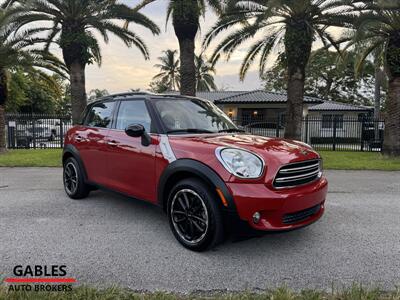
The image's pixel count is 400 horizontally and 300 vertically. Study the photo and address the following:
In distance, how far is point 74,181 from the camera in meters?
5.98

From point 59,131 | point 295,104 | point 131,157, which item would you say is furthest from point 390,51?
point 59,131

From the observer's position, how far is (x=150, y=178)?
432 cm

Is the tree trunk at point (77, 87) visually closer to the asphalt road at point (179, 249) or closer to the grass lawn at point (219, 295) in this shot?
the asphalt road at point (179, 249)

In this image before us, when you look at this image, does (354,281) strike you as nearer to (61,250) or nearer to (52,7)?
(61,250)

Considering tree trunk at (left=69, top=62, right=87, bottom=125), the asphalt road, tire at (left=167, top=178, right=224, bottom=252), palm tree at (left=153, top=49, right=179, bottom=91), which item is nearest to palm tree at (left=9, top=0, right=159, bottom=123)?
tree trunk at (left=69, top=62, right=87, bottom=125)

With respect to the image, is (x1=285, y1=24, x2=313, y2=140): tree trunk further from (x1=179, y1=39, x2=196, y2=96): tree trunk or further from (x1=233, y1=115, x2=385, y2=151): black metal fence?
(x1=179, y1=39, x2=196, y2=96): tree trunk

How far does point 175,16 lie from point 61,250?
10.2 meters

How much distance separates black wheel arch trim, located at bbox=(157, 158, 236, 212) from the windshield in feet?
1.93

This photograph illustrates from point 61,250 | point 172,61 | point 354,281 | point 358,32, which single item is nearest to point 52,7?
point 358,32

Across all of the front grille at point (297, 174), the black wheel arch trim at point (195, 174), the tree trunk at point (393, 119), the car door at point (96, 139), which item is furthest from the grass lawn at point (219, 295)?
the tree trunk at point (393, 119)

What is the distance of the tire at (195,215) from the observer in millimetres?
3555

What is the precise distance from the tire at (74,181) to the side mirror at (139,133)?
6.26 feet

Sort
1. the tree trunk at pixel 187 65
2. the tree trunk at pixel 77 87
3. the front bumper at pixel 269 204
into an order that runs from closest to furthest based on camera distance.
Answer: the front bumper at pixel 269 204, the tree trunk at pixel 187 65, the tree trunk at pixel 77 87

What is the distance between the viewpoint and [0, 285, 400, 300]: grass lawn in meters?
2.73
